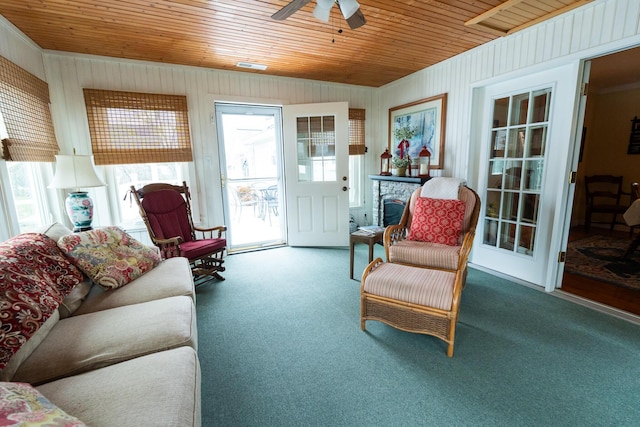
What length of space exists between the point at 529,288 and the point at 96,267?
3.54 metres

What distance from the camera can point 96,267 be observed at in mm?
1757

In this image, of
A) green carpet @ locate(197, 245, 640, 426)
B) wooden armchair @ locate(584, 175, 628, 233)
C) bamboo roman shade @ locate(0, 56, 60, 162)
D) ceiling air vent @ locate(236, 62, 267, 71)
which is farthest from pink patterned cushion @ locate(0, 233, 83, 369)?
wooden armchair @ locate(584, 175, 628, 233)

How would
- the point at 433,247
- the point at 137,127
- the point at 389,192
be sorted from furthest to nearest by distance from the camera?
the point at 389,192, the point at 137,127, the point at 433,247

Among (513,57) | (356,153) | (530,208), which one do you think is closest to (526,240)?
(530,208)

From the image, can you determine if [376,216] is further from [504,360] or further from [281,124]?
[504,360]

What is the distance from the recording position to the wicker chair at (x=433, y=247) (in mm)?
2398

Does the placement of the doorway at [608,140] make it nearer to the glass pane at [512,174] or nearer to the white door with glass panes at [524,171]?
the white door with glass panes at [524,171]

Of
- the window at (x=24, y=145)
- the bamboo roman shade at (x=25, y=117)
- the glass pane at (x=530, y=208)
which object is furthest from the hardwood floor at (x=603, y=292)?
the bamboo roman shade at (x=25, y=117)

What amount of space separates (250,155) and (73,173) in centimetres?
240

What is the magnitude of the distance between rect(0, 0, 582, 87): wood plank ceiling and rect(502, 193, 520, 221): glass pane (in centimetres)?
161

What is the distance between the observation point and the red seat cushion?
9.09 feet

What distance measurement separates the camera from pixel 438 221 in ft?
9.00

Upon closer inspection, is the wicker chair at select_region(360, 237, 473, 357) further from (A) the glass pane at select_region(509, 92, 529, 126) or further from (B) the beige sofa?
(A) the glass pane at select_region(509, 92, 529, 126)

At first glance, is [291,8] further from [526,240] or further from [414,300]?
[526,240]
